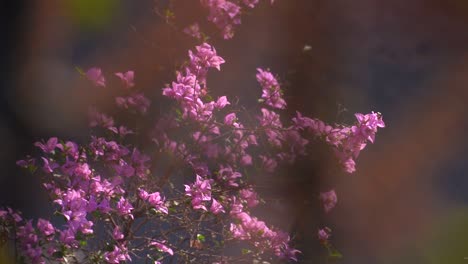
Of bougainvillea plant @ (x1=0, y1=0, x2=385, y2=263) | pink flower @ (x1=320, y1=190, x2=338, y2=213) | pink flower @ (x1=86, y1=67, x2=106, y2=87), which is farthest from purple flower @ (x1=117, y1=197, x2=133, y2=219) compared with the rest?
pink flower @ (x1=320, y1=190, x2=338, y2=213)

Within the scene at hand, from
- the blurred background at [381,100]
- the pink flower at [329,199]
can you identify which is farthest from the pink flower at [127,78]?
the pink flower at [329,199]

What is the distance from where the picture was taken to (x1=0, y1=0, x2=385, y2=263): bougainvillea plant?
2430mm

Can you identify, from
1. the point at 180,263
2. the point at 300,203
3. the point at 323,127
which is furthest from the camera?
the point at 300,203

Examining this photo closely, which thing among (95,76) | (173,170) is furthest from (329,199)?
(95,76)

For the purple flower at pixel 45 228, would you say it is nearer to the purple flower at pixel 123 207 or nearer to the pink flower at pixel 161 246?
the purple flower at pixel 123 207

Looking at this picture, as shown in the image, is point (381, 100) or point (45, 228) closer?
point (45, 228)

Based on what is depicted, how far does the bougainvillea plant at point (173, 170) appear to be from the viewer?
243 centimetres

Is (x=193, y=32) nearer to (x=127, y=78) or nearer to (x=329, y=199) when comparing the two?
(x=127, y=78)

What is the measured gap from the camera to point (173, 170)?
2881 millimetres

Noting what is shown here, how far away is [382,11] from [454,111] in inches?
32.3

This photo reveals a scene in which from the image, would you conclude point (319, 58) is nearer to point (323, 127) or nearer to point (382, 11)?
point (382, 11)

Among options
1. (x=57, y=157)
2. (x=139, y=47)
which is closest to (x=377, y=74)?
(x=139, y=47)

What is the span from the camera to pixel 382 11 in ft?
12.3

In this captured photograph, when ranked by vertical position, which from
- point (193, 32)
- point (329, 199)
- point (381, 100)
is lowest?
point (329, 199)
